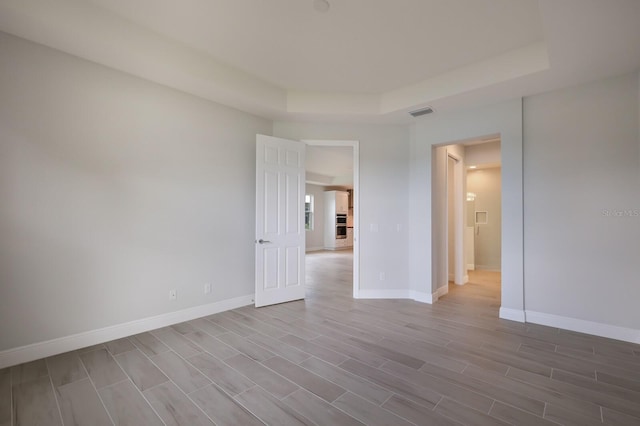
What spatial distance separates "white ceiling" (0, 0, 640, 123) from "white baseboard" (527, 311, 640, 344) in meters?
2.71

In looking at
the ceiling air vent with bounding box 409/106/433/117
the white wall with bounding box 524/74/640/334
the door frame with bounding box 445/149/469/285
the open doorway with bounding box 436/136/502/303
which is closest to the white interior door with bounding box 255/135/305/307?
the ceiling air vent with bounding box 409/106/433/117

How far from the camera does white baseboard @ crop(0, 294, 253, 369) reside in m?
2.58

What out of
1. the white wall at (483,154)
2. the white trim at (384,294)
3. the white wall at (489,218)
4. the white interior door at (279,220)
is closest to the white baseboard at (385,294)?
the white trim at (384,294)

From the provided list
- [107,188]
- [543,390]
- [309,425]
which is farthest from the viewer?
[107,188]

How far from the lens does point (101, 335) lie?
3.01 m

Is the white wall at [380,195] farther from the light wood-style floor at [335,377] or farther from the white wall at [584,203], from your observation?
the white wall at [584,203]

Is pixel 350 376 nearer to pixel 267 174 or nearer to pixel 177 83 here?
pixel 267 174

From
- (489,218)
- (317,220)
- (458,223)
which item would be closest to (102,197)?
(458,223)

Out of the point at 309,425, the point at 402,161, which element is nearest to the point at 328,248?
the point at 402,161

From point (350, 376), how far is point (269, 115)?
362 cm

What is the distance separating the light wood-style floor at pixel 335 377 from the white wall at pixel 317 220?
7.96m

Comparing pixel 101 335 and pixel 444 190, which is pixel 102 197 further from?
pixel 444 190

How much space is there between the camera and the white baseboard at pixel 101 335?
2.58 meters

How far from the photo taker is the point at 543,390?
2.23 meters
